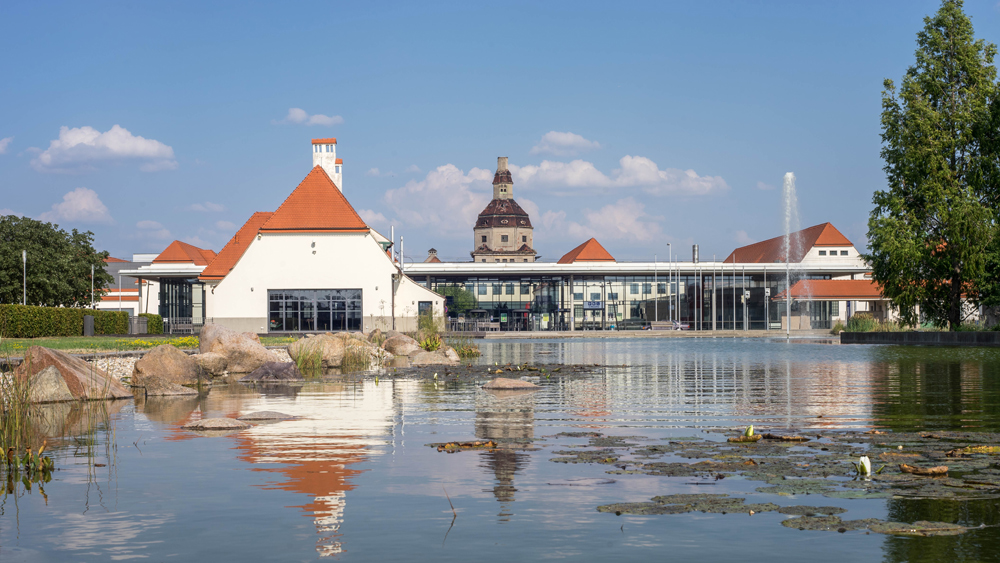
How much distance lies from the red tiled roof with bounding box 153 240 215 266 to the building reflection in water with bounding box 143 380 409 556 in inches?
2633

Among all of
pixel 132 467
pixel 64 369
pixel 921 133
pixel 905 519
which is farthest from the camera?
pixel 921 133

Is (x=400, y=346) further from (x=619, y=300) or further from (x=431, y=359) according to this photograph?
(x=619, y=300)

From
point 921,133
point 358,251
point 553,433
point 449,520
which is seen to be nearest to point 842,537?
point 449,520

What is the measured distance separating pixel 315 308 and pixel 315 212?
653 centimetres

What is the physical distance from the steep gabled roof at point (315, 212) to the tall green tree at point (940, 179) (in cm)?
3375

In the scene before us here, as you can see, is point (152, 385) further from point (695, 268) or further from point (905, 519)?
point (695, 268)

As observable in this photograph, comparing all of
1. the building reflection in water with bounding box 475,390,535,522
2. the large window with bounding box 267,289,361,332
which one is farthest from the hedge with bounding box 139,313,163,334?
the building reflection in water with bounding box 475,390,535,522

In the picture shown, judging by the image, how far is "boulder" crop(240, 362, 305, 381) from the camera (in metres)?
21.5

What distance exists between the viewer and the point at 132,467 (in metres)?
8.54

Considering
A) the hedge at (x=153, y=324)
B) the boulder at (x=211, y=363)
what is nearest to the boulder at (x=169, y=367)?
the boulder at (x=211, y=363)

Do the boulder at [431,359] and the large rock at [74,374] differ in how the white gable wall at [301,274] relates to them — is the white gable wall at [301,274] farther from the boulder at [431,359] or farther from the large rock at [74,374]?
the large rock at [74,374]

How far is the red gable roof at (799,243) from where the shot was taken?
3846 inches

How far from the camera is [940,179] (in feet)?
132

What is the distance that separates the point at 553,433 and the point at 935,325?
3724 centimetres
